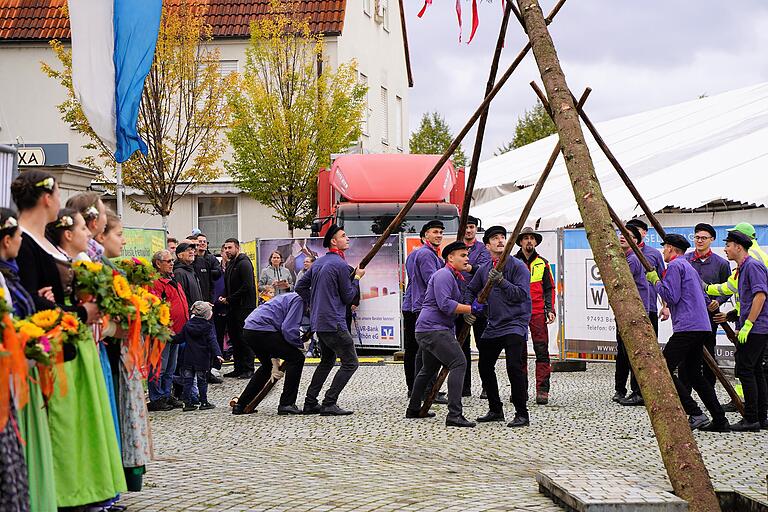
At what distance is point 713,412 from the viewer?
427 inches

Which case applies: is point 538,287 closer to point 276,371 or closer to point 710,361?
point 710,361

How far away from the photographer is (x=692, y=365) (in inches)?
432

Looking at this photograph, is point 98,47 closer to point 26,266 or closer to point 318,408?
point 318,408

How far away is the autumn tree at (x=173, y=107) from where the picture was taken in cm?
2748

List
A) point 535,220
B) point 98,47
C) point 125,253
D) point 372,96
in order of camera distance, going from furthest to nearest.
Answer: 1. point 372,96
2. point 535,220
3. point 125,253
4. point 98,47

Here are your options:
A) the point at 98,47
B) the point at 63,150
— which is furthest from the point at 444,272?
the point at 63,150

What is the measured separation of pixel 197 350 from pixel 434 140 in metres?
48.8

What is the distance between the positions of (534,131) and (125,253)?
1829 inches

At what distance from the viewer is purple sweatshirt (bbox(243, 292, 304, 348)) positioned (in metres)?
12.0

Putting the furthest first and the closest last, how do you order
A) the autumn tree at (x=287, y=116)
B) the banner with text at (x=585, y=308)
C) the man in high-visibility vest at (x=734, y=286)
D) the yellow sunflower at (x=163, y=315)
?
1. the autumn tree at (x=287, y=116)
2. the banner with text at (x=585, y=308)
3. the man in high-visibility vest at (x=734, y=286)
4. the yellow sunflower at (x=163, y=315)

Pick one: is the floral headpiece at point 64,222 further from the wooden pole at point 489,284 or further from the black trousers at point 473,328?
the black trousers at point 473,328

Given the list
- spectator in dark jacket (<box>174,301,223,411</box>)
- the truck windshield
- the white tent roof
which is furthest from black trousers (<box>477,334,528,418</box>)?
the truck windshield

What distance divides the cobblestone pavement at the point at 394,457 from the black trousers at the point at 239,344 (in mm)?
3133

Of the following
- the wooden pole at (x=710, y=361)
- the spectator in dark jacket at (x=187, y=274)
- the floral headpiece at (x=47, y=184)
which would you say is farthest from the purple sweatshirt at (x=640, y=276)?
the floral headpiece at (x=47, y=184)
